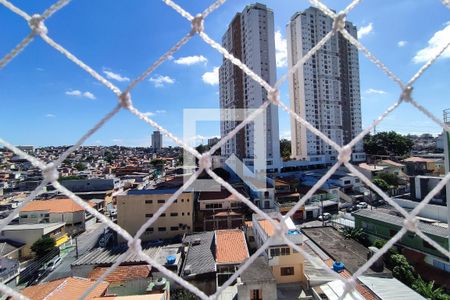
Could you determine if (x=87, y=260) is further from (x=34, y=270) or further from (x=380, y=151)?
(x=380, y=151)

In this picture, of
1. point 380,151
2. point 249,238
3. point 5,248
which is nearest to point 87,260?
point 5,248

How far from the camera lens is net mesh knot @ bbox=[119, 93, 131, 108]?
0.70 meters

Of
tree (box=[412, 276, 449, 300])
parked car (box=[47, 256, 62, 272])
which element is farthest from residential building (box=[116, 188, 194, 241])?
tree (box=[412, 276, 449, 300])

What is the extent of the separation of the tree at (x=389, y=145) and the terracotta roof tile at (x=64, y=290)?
75.1 feet

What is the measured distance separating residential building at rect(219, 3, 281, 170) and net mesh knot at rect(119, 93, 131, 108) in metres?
14.0

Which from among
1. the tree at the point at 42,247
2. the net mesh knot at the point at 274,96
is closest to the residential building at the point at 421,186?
the net mesh knot at the point at 274,96

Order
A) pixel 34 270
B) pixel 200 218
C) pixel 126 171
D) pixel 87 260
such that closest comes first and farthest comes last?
pixel 87 260
pixel 34 270
pixel 200 218
pixel 126 171

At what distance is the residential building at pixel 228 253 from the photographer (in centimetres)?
505

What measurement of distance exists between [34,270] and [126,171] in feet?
49.2

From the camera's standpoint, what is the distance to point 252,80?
16.9m

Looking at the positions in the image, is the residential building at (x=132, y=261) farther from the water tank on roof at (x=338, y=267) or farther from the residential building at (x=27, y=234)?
the water tank on roof at (x=338, y=267)

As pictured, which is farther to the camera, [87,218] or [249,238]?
[87,218]

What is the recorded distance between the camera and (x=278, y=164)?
52.5ft

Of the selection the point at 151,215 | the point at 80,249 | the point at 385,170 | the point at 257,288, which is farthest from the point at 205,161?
the point at 385,170
